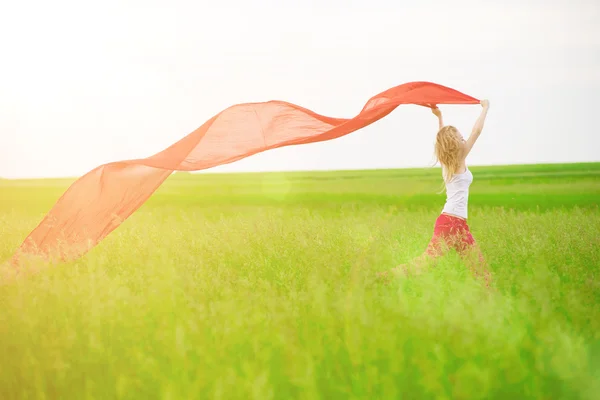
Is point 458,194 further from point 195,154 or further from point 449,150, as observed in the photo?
point 195,154

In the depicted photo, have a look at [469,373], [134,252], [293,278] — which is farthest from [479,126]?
[134,252]

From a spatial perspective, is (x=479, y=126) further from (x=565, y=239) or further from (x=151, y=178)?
(x=151, y=178)

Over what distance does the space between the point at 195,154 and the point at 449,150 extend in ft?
8.62

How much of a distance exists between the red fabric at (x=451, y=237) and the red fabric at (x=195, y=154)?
1.45 m

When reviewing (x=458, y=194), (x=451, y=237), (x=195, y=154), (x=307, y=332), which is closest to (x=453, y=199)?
(x=458, y=194)

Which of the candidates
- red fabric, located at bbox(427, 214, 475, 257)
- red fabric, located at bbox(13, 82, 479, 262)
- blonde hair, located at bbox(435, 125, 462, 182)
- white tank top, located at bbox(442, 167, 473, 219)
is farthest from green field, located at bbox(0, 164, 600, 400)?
blonde hair, located at bbox(435, 125, 462, 182)

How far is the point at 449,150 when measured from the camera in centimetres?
541

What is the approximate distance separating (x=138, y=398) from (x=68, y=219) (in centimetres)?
411

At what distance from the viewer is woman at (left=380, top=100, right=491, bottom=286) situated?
17.5ft

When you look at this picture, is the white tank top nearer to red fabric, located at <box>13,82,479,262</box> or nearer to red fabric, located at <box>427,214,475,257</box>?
red fabric, located at <box>427,214,475,257</box>

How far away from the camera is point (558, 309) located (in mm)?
4234

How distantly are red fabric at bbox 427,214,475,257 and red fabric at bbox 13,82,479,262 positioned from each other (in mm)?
1454

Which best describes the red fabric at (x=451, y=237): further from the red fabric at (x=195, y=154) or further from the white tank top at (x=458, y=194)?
the red fabric at (x=195, y=154)

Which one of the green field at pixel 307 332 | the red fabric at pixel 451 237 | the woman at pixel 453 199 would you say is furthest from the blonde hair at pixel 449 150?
the green field at pixel 307 332
